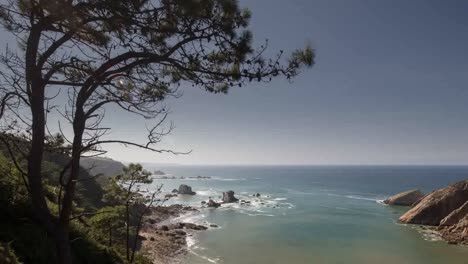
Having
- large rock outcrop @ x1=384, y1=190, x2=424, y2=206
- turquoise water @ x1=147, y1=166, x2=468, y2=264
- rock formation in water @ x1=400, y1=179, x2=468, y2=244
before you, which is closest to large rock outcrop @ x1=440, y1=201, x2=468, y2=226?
rock formation in water @ x1=400, y1=179, x2=468, y2=244

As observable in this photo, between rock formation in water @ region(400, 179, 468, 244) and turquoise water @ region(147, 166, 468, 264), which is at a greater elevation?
rock formation in water @ region(400, 179, 468, 244)

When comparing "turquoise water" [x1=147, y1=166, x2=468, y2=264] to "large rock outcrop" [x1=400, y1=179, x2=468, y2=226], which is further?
"large rock outcrop" [x1=400, y1=179, x2=468, y2=226]

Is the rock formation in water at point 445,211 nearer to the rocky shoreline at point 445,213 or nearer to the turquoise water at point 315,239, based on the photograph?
the rocky shoreline at point 445,213

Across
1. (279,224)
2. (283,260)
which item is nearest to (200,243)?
(283,260)

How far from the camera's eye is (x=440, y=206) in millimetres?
52219

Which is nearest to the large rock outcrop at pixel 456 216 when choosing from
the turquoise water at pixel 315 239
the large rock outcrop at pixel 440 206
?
the large rock outcrop at pixel 440 206

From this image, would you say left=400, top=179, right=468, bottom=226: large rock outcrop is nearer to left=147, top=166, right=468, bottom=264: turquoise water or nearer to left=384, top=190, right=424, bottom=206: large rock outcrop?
left=147, top=166, right=468, bottom=264: turquoise water

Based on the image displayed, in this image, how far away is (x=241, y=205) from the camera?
7881 cm

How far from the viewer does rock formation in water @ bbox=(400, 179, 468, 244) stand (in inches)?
1823

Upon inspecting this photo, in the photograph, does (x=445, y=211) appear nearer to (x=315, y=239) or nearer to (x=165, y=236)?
(x=315, y=239)

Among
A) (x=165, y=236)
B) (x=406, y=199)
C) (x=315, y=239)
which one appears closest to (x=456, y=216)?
(x=315, y=239)

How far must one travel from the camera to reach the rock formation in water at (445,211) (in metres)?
46.3

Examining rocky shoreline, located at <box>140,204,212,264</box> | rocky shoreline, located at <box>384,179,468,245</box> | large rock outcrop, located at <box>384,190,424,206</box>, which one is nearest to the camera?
rocky shoreline, located at <box>140,204,212,264</box>

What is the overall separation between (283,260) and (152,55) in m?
32.7
